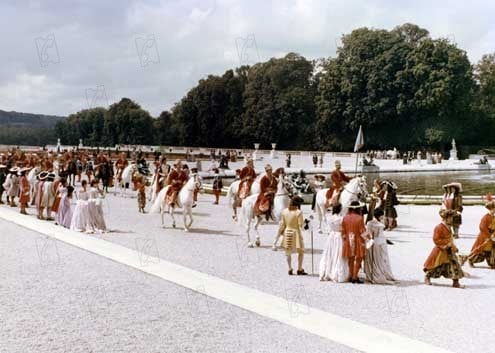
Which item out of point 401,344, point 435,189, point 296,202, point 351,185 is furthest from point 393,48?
point 401,344

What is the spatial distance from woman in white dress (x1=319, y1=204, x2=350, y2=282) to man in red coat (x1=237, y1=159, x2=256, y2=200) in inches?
262

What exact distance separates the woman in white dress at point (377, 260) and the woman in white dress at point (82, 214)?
8.83m

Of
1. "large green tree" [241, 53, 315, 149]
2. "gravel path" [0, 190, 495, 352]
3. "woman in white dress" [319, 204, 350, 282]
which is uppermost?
"large green tree" [241, 53, 315, 149]

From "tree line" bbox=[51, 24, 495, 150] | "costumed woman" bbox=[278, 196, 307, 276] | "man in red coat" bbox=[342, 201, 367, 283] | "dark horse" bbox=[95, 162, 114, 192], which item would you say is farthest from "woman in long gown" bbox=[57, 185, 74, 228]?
"tree line" bbox=[51, 24, 495, 150]

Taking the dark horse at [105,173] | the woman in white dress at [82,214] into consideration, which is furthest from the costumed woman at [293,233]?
the dark horse at [105,173]

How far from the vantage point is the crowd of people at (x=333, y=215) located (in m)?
10.7

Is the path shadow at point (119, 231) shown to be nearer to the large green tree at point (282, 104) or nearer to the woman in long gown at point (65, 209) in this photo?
the woman in long gown at point (65, 209)

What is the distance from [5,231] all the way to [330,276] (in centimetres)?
1008

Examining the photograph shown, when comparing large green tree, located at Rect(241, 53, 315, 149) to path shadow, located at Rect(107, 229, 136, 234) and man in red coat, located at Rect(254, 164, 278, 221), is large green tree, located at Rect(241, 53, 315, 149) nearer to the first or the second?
path shadow, located at Rect(107, 229, 136, 234)

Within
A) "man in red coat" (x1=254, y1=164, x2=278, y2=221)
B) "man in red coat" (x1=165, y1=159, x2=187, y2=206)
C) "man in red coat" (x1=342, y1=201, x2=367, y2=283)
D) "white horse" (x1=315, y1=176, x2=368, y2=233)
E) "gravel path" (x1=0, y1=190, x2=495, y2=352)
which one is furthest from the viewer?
"man in red coat" (x1=165, y1=159, x2=187, y2=206)

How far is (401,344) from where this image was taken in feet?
24.4

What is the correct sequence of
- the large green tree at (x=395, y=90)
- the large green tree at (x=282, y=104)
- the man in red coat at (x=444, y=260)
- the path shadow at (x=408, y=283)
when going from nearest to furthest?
the man in red coat at (x=444, y=260) < the path shadow at (x=408, y=283) < the large green tree at (x=395, y=90) < the large green tree at (x=282, y=104)

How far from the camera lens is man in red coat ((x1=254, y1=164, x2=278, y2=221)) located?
1449cm

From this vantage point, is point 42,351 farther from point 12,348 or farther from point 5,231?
point 5,231
